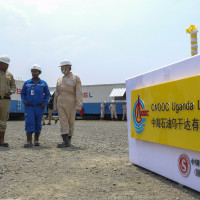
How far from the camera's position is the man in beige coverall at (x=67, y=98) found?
19.4ft

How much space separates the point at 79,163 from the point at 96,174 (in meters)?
0.72

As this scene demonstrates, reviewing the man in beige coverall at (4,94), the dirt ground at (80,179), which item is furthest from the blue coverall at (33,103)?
the dirt ground at (80,179)

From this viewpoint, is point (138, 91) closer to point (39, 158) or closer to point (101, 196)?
point (101, 196)

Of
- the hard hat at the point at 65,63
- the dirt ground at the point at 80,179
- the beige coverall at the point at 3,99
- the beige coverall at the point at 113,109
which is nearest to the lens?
the dirt ground at the point at 80,179

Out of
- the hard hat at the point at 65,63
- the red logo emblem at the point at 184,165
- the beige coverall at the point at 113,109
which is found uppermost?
the hard hat at the point at 65,63

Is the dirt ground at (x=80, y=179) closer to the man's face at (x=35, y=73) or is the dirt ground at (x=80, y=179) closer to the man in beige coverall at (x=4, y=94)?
the man in beige coverall at (x=4, y=94)

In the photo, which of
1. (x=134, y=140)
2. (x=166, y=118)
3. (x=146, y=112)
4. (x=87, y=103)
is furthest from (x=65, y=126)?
(x=87, y=103)

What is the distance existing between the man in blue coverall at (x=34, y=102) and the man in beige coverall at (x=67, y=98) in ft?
1.35

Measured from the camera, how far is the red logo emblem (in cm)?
279

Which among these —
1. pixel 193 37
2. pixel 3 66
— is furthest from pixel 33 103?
pixel 193 37

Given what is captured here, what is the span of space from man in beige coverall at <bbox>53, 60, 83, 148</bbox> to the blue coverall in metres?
0.42

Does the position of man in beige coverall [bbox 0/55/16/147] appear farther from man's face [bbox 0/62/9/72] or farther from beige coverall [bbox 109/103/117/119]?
beige coverall [bbox 109/103/117/119]

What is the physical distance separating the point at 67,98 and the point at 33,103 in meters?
0.74

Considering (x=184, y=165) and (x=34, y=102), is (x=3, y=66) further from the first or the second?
(x=184, y=165)
